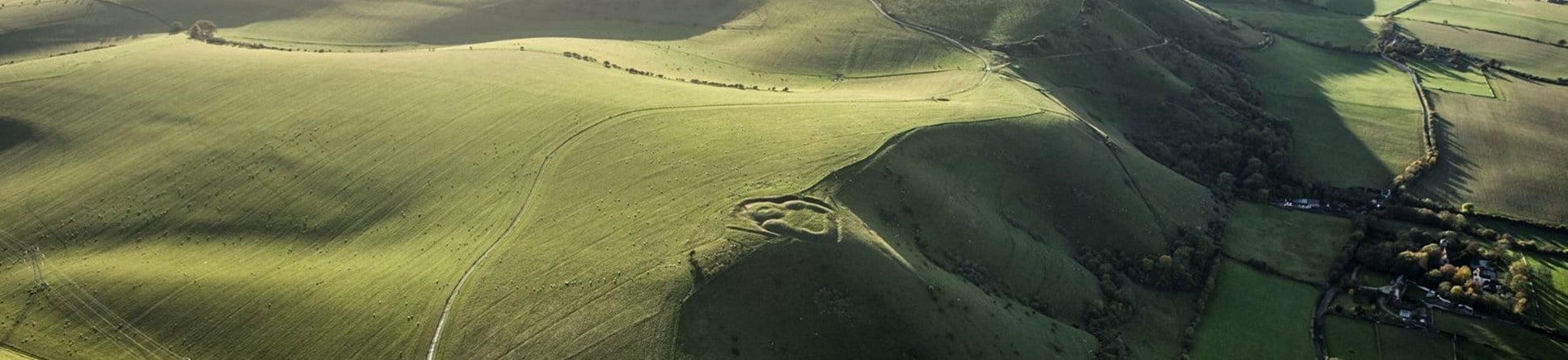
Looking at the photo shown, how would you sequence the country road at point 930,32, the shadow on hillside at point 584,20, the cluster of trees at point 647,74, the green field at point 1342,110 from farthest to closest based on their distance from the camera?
the shadow on hillside at point 584,20 < the country road at point 930,32 < the green field at point 1342,110 < the cluster of trees at point 647,74

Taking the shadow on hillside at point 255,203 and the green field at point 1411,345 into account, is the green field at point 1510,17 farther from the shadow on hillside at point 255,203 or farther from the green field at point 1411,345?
the shadow on hillside at point 255,203

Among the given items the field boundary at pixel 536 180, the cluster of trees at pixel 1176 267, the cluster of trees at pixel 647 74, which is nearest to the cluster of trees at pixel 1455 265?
the cluster of trees at pixel 1176 267

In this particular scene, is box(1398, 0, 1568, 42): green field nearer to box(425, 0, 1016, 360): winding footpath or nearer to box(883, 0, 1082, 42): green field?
box(883, 0, 1082, 42): green field

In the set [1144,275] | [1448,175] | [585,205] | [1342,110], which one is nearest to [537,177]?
[585,205]

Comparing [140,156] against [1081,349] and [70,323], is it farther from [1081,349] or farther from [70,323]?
[1081,349]

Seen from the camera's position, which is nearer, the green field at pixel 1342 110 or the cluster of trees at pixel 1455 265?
the cluster of trees at pixel 1455 265

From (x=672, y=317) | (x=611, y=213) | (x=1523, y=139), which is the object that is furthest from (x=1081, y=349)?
(x=1523, y=139)
